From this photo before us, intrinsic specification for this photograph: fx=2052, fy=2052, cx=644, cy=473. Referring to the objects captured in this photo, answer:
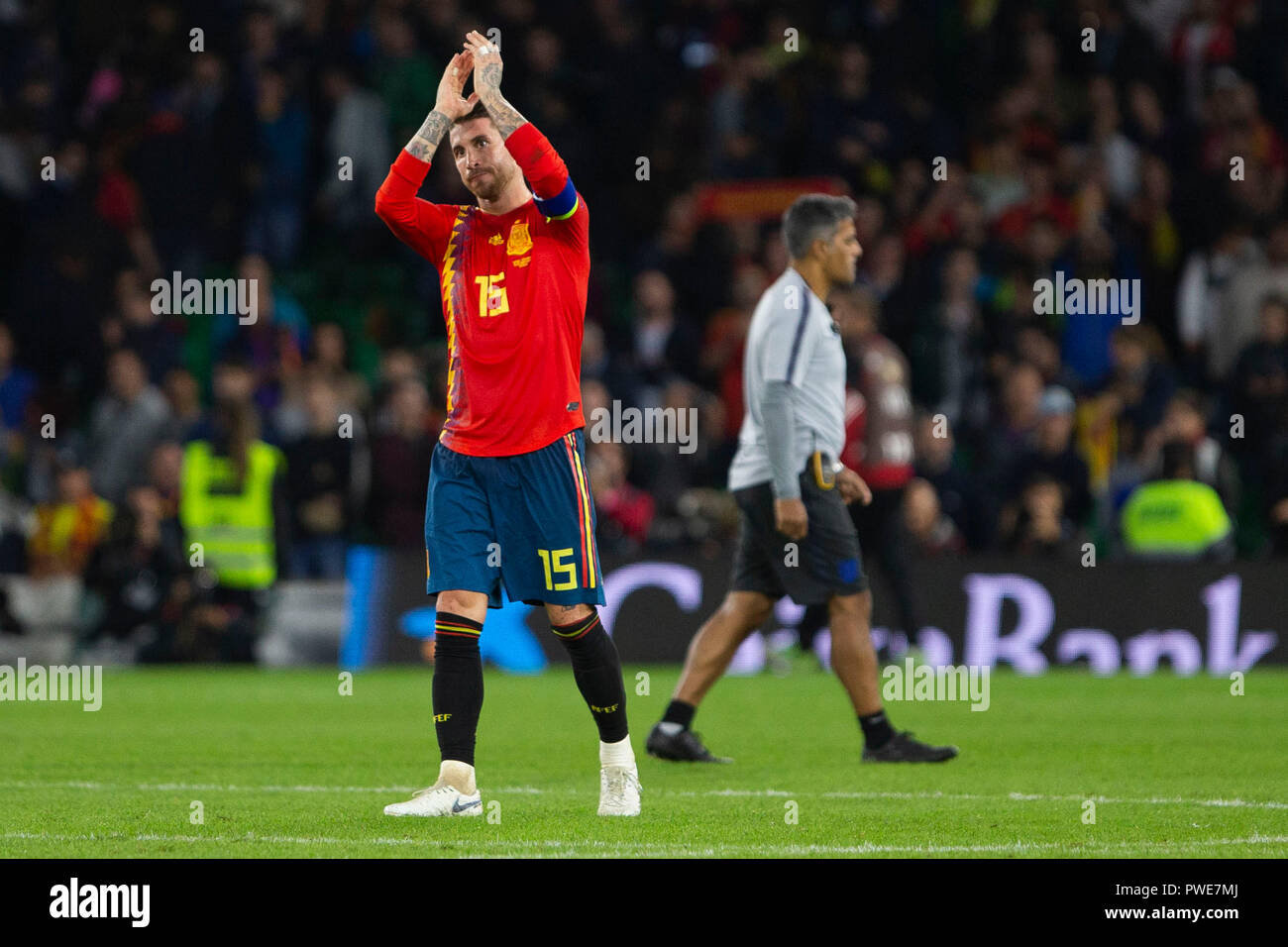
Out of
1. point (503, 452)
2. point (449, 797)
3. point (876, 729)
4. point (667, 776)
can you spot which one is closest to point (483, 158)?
point (503, 452)

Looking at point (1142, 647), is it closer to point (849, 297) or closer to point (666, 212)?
point (849, 297)

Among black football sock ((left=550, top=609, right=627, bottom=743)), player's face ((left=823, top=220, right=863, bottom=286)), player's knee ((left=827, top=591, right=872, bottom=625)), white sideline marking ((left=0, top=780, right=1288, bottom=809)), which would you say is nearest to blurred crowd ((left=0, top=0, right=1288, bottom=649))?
player's face ((left=823, top=220, right=863, bottom=286))

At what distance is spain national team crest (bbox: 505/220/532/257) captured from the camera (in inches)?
295

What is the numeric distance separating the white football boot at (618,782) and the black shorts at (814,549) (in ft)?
6.62

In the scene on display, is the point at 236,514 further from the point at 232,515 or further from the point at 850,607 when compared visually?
the point at 850,607

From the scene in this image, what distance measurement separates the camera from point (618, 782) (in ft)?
24.5

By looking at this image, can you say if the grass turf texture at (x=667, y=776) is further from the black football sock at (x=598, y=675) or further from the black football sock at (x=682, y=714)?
the black football sock at (x=598, y=675)

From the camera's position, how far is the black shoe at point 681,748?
9.52 m

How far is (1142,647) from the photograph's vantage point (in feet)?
50.0

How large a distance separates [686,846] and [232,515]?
406 inches

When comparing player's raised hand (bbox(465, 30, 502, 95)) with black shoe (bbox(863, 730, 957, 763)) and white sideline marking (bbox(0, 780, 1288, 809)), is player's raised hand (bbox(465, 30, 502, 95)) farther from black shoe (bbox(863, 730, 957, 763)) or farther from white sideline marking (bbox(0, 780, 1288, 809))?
black shoe (bbox(863, 730, 957, 763))
